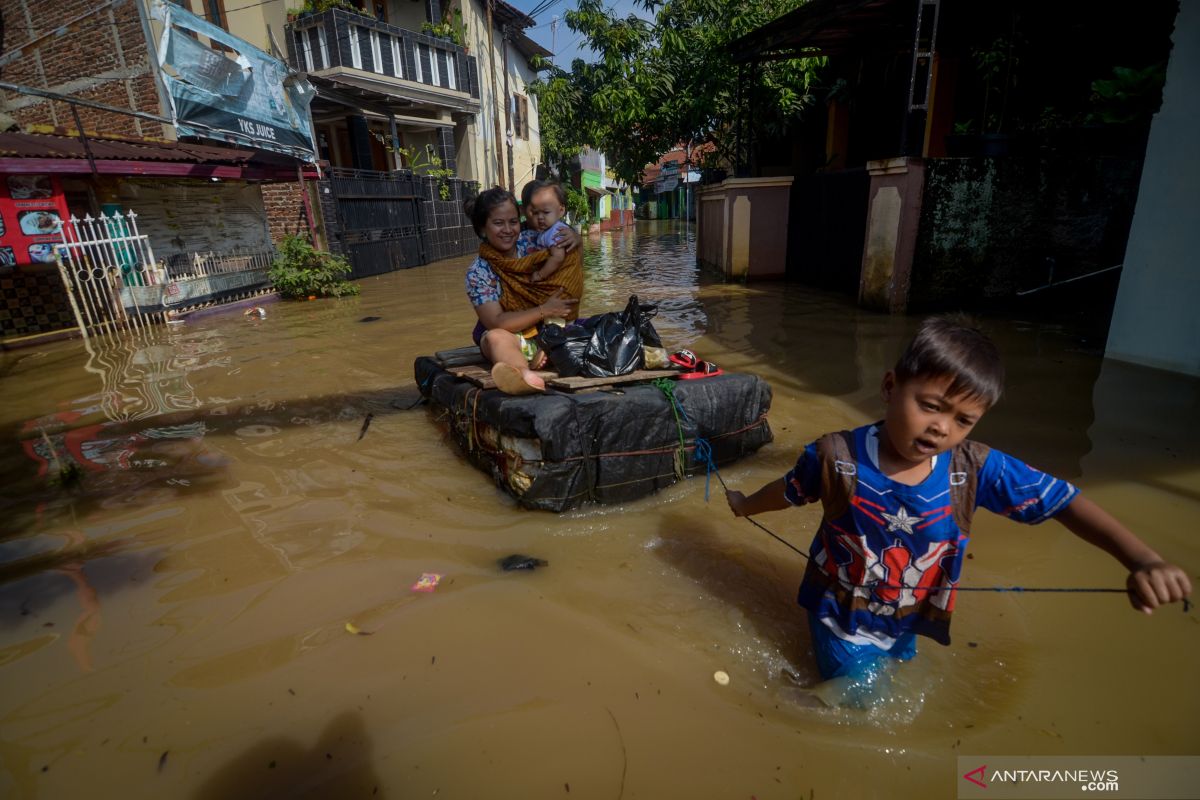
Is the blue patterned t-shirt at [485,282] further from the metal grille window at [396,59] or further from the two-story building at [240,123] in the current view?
the metal grille window at [396,59]

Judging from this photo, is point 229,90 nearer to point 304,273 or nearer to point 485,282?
point 304,273

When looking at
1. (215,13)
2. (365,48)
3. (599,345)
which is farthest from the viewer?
(365,48)

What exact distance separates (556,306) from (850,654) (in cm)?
275

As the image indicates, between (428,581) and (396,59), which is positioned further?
(396,59)

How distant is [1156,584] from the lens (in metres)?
1.47

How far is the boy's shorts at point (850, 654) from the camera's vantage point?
1996 millimetres

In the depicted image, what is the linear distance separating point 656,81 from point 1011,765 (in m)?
14.9

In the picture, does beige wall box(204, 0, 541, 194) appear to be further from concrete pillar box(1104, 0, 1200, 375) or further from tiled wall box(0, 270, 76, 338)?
concrete pillar box(1104, 0, 1200, 375)

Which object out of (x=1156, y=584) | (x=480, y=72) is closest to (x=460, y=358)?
(x=1156, y=584)

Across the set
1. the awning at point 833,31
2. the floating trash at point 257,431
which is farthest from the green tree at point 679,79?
the floating trash at point 257,431

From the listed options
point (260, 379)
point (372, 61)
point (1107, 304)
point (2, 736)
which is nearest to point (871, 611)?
point (2, 736)

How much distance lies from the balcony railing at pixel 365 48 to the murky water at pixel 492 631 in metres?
15.6

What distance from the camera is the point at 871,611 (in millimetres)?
1949

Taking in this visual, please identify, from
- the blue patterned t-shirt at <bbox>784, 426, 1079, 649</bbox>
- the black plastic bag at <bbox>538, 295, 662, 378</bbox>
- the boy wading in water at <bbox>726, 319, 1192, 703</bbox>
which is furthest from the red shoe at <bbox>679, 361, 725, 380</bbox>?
the blue patterned t-shirt at <bbox>784, 426, 1079, 649</bbox>
